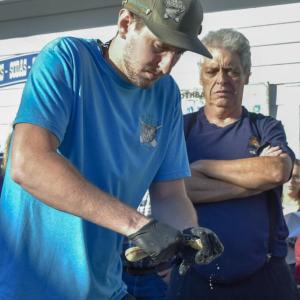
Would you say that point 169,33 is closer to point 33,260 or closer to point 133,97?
point 133,97

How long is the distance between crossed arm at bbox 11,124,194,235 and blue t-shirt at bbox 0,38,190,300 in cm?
11

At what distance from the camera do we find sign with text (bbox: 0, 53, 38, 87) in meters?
6.33

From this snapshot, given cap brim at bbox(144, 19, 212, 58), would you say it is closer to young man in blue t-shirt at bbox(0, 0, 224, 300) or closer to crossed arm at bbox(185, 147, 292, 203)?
young man in blue t-shirt at bbox(0, 0, 224, 300)

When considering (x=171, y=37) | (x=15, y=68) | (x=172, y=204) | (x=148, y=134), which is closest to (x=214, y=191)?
(x=172, y=204)

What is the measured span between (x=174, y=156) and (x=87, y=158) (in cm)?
52

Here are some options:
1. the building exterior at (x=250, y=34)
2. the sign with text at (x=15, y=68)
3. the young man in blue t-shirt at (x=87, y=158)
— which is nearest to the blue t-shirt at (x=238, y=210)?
the young man in blue t-shirt at (x=87, y=158)

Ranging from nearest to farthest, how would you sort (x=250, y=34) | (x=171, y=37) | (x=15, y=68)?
(x=171, y=37), (x=250, y=34), (x=15, y=68)

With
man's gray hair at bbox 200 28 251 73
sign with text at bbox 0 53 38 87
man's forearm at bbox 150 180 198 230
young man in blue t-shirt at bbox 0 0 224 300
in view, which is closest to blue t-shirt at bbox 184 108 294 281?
man's gray hair at bbox 200 28 251 73

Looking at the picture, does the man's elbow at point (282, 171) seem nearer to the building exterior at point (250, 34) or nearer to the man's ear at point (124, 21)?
the man's ear at point (124, 21)

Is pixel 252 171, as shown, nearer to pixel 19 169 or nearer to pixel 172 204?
pixel 172 204

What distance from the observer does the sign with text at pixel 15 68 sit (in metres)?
6.33

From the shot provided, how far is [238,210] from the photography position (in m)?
3.33

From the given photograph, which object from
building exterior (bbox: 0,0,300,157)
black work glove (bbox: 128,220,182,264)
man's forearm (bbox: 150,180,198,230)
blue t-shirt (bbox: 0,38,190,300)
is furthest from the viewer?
building exterior (bbox: 0,0,300,157)

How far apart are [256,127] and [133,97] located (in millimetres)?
1223
